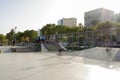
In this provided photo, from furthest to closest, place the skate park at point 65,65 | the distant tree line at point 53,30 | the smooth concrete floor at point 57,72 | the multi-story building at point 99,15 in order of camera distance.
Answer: the multi-story building at point 99,15 → the distant tree line at point 53,30 → the skate park at point 65,65 → the smooth concrete floor at point 57,72

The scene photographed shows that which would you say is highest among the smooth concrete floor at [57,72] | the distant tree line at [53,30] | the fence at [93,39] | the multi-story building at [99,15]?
the multi-story building at [99,15]

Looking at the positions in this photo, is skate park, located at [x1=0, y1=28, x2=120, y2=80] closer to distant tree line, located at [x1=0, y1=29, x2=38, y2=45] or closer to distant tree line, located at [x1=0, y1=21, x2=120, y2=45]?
distant tree line, located at [x1=0, y1=21, x2=120, y2=45]

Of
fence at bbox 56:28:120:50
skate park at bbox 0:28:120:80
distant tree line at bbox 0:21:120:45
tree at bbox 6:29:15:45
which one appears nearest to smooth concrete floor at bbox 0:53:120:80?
skate park at bbox 0:28:120:80

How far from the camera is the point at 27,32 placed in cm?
6119

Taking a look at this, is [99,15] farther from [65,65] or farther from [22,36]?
[65,65]

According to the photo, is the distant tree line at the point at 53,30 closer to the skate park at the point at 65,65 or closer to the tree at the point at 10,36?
the tree at the point at 10,36

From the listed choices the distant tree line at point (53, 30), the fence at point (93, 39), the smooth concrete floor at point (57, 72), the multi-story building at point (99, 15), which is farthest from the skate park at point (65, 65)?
the multi-story building at point (99, 15)

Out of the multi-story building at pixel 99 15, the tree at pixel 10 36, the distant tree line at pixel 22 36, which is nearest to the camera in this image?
the distant tree line at pixel 22 36

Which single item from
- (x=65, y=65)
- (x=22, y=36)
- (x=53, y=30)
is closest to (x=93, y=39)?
(x=65, y=65)

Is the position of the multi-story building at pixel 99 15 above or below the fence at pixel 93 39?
above

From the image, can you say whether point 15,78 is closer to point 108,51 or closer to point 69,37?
point 108,51

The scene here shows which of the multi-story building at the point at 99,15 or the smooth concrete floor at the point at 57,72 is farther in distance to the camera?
the multi-story building at the point at 99,15

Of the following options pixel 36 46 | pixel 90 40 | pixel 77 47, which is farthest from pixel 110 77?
pixel 36 46

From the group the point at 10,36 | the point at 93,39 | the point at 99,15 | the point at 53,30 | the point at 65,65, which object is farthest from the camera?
the point at 99,15
